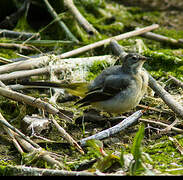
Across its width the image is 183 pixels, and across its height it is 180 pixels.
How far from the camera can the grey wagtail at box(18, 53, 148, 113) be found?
5.38 m

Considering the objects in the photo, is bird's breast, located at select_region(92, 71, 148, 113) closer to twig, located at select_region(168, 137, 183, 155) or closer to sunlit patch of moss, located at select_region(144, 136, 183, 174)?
sunlit patch of moss, located at select_region(144, 136, 183, 174)

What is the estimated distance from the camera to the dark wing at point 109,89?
5445 millimetres

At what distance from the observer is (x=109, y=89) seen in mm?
5492

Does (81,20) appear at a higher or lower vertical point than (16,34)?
higher

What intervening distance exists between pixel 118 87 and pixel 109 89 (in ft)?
0.46

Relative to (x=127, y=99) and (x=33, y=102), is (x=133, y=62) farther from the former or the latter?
(x=33, y=102)

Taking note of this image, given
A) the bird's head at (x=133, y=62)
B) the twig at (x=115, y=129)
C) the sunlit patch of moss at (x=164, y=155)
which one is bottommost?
the sunlit patch of moss at (x=164, y=155)

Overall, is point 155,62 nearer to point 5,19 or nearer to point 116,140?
point 116,140

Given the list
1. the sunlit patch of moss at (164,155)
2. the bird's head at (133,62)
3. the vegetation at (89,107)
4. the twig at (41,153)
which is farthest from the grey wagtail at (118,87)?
the twig at (41,153)

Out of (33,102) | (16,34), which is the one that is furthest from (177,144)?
(16,34)

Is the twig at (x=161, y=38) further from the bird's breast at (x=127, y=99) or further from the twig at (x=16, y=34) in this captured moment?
the bird's breast at (x=127, y=99)

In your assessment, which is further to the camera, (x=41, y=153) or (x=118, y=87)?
(x=118, y=87)

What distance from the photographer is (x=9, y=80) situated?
5.95 m
